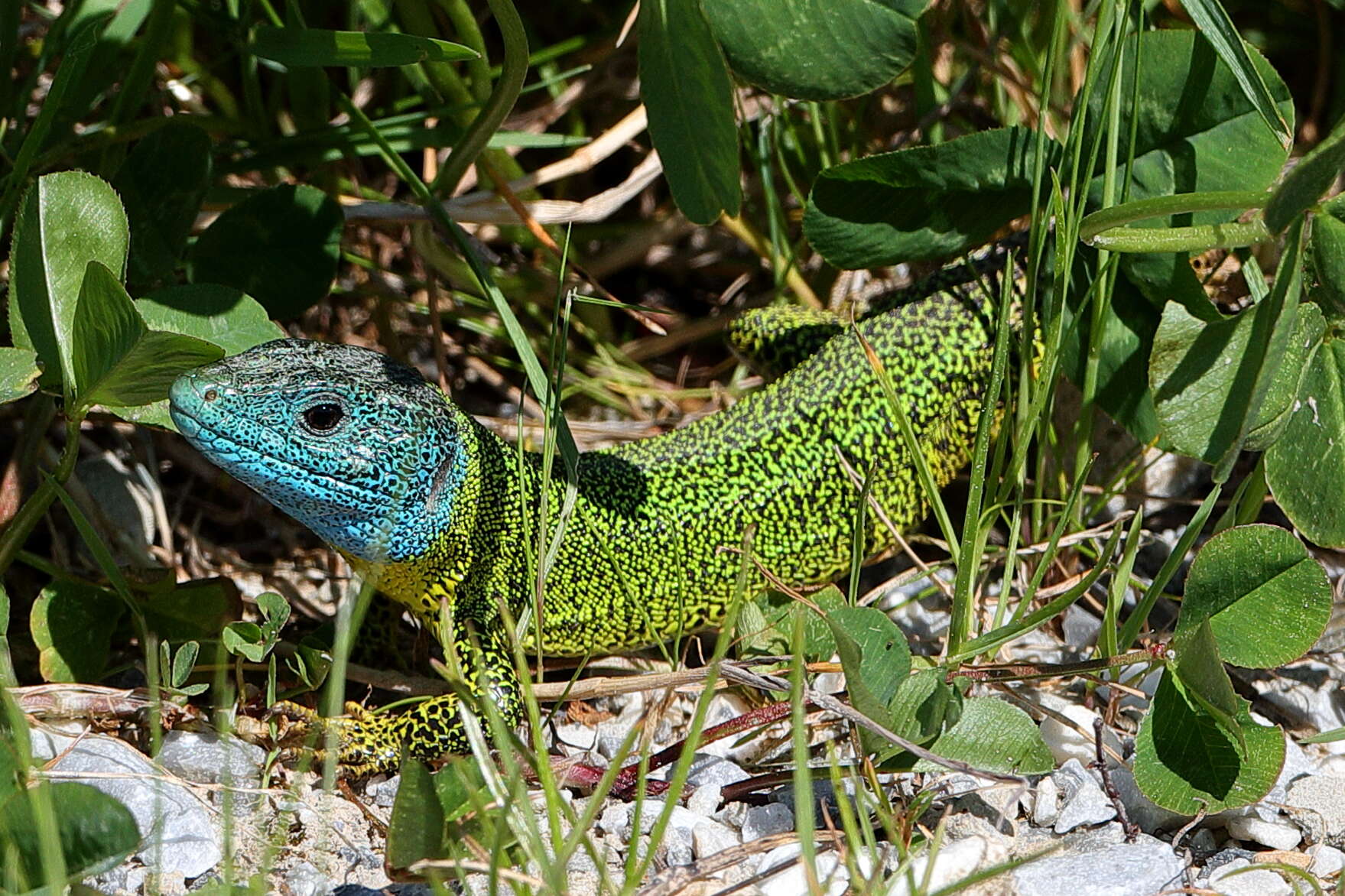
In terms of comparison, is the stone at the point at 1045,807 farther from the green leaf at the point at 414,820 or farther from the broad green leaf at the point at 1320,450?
the green leaf at the point at 414,820

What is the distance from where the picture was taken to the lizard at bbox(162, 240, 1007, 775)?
2496 millimetres

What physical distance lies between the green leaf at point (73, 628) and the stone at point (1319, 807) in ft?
7.29

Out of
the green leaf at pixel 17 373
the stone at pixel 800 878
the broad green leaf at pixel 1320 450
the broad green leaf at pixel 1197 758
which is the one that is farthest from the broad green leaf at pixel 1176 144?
the green leaf at pixel 17 373

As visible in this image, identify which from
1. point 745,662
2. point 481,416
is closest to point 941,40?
point 481,416

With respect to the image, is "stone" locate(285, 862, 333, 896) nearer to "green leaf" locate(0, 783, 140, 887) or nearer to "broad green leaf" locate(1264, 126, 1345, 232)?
"green leaf" locate(0, 783, 140, 887)

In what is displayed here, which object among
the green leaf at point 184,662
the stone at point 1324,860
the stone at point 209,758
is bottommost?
the stone at point 1324,860

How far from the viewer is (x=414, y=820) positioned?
1.88 metres

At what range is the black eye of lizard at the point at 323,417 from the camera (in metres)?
2.48

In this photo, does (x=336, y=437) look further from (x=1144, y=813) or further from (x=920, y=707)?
(x=1144, y=813)

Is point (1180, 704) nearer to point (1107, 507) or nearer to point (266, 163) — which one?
point (1107, 507)

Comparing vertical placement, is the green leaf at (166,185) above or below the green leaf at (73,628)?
above

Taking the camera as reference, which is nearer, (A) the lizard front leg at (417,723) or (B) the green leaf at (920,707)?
(B) the green leaf at (920,707)

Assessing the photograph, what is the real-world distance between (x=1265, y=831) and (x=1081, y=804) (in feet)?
0.98

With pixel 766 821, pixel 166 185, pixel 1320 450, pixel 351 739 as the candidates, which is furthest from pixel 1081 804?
pixel 166 185
